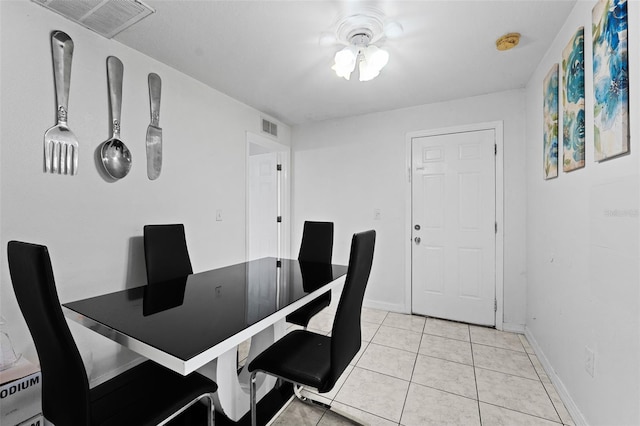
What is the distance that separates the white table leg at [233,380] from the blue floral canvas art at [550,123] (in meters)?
2.27

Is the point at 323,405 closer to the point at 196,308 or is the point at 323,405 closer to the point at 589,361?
the point at 196,308

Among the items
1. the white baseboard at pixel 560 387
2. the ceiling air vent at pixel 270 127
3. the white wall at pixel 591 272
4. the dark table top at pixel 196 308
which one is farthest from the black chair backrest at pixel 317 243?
the white baseboard at pixel 560 387

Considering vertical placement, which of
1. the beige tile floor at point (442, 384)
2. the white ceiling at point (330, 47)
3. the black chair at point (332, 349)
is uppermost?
the white ceiling at point (330, 47)

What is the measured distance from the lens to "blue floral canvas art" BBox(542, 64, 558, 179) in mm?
1971

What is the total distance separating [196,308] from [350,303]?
27.9 inches

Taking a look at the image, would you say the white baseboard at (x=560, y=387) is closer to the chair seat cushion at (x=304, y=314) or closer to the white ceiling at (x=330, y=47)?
the chair seat cushion at (x=304, y=314)

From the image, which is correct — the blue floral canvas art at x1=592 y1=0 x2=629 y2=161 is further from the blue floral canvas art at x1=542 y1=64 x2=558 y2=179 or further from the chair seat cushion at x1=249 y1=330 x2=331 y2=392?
the chair seat cushion at x1=249 y1=330 x2=331 y2=392

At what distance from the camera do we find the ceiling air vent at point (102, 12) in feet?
5.41

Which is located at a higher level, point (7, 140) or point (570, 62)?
point (570, 62)

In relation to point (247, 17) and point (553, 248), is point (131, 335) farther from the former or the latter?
point (553, 248)

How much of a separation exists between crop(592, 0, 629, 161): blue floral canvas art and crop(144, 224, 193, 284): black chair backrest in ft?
8.68

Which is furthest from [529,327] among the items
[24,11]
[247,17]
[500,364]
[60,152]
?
[24,11]

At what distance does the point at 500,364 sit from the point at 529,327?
2.30ft

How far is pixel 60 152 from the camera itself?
1.75 metres
